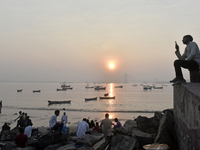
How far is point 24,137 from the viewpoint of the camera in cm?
783

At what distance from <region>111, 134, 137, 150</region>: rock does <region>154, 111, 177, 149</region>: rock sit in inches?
27.8

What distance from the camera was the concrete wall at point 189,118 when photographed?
11.9ft

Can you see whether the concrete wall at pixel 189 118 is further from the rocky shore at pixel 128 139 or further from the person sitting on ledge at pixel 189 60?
the person sitting on ledge at pixel 189 60

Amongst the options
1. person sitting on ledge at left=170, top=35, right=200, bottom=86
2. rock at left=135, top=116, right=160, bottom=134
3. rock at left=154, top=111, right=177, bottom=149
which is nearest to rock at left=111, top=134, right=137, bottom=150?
rock at left=154, top=111, right=177, bottom=149

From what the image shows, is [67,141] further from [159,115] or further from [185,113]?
[185,113]

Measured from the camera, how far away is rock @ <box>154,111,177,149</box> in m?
5.26

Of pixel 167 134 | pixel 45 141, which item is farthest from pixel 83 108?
pixel 167 134

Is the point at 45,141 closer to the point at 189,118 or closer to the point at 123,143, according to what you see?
the point at 123,143

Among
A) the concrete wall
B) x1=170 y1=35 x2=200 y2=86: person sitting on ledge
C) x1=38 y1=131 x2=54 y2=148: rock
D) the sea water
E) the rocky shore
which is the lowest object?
the sea water

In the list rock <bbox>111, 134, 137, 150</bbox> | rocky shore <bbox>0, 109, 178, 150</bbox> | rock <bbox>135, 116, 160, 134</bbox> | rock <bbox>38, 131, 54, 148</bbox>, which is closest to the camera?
rock <bbox>111, 134, 137, 150</bbox>

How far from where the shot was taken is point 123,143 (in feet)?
17.3

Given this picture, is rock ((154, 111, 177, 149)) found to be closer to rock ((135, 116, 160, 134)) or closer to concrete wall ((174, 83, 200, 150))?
concrete wall ((174, 83, 200, 150))

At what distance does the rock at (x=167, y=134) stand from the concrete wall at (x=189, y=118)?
28cm

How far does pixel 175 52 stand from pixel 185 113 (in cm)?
231
